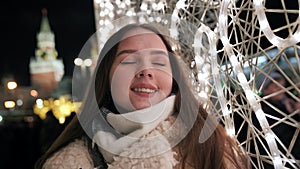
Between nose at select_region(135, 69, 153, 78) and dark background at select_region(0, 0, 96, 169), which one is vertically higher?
nose at select_region(135, 69, 153, 78)

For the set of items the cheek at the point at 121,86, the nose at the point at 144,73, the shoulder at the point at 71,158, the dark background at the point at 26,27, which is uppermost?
the nose at the point at 144,73

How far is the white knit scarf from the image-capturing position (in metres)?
0.55

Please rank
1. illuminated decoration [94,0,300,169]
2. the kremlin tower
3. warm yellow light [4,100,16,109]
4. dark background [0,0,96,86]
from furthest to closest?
the kremlin tower
dark background [0,0,96,86]
warm yellow light [4,100,16,109]
illuminated decoration [94,0,300,169]

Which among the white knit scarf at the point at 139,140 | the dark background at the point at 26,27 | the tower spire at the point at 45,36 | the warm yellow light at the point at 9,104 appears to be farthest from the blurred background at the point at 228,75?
the tower spire at the point at 45,36

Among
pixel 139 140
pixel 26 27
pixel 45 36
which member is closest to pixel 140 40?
pixel 139 140

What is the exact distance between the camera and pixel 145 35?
591mm

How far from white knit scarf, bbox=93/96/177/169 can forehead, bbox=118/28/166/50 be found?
0.09 meters

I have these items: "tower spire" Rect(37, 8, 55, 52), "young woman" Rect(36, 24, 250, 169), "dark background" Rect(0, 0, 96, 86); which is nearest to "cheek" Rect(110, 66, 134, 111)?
"young woman" Rect(36, 24, 250, 169)

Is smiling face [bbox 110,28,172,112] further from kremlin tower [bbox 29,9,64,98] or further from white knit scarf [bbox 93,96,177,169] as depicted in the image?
kremlin tower [bbox 29,9,64,98]

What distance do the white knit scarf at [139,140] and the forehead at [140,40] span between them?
9 cm

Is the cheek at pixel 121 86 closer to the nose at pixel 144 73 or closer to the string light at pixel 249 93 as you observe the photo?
the nose at pixel 144 73

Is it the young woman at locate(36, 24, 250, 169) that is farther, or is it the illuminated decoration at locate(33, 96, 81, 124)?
the illuminated decoration at locate(33, 96, 81, 124)

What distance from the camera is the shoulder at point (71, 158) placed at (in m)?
0.58

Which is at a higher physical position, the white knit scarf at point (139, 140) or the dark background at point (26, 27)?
the white knit scarf at point (139, 140)
